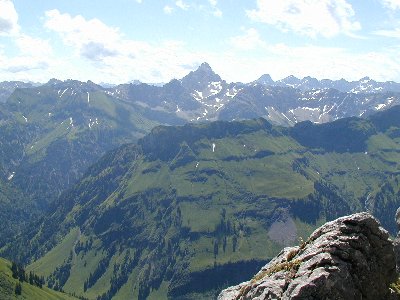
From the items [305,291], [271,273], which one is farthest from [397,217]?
[305,291]

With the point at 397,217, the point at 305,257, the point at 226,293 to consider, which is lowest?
the point at 226,293

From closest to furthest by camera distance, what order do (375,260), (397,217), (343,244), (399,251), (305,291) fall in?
(305,291), (343,244), (375,260), (399,251), (397,217)

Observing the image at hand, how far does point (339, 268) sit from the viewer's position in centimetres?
2475

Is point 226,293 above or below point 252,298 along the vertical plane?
below

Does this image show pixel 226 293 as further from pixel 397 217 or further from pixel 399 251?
pixel 397 217

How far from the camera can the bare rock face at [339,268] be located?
23938 mm

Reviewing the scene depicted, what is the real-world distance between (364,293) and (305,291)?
17.4 ft

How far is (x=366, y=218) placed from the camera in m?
28.1

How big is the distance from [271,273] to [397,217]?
31.5 metres

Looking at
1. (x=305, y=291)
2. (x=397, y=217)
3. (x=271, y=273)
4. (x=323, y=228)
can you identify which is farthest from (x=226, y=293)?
(x=397, y=217)

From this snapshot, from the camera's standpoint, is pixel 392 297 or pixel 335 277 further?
pixel 392 297

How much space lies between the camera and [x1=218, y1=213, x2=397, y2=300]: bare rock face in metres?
23.9

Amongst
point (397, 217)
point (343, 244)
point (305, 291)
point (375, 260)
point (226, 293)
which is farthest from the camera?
point (397, 217)

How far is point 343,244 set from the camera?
2586 centimetres
